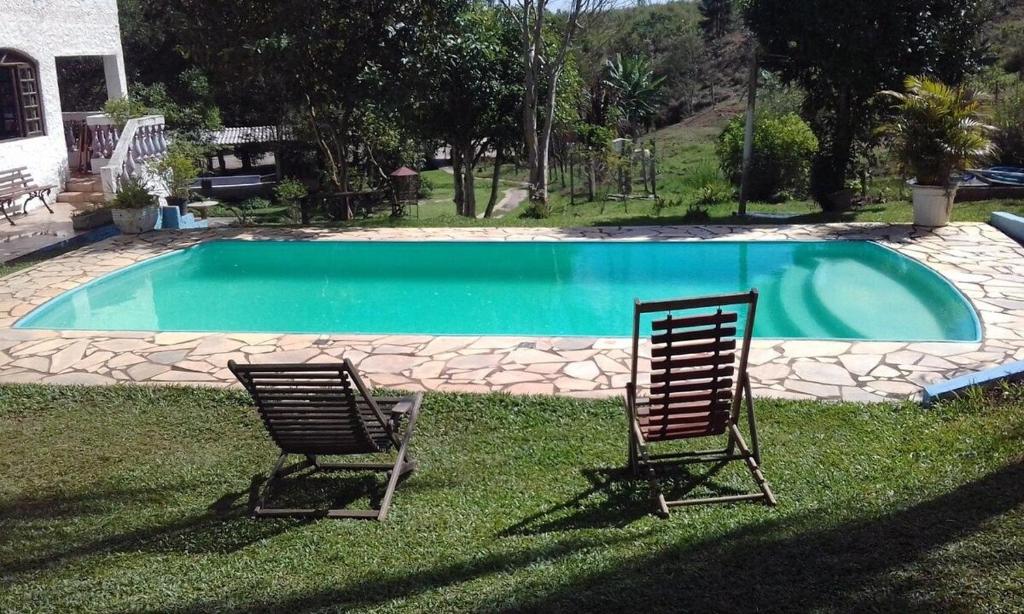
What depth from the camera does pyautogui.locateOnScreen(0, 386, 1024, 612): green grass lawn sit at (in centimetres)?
376

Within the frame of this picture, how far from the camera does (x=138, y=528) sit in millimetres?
4789

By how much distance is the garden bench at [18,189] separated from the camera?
15.3 meters

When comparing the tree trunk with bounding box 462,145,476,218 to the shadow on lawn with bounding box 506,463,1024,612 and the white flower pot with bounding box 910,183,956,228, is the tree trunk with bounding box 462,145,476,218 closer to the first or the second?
the white flower pot with bounding box 910,183,956,228

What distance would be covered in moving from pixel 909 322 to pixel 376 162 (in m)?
19.3

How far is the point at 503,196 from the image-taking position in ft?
113

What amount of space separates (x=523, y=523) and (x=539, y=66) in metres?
15.7

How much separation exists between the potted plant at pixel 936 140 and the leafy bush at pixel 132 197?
12244mm

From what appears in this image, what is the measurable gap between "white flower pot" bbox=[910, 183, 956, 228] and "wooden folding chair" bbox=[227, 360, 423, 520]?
10635 millimetres

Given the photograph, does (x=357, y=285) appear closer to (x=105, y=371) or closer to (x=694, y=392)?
(x=105, y=371)

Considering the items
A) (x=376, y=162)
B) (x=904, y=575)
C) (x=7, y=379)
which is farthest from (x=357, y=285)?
(x=376, y=162)

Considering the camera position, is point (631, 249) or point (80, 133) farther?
point (80, 133)

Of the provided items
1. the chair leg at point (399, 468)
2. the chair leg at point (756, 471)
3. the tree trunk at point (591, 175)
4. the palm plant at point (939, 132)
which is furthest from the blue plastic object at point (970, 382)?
the tree trunk at point (591, 175)

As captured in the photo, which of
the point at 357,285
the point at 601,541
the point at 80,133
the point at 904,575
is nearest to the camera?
the point at 904,575

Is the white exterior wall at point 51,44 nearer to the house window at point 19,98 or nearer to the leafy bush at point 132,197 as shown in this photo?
the house window at point 19,98
